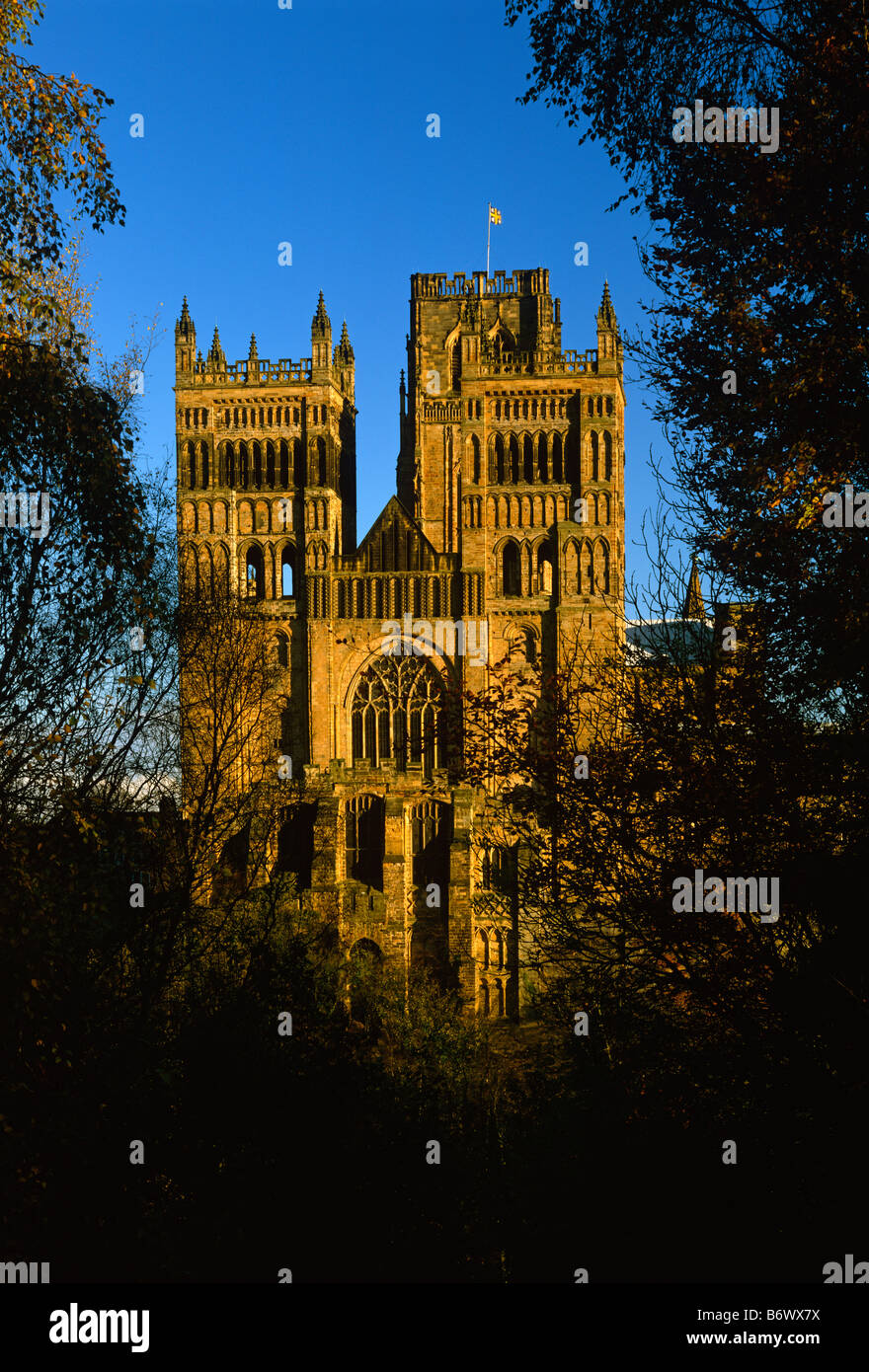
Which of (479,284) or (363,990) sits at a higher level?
(479,284)

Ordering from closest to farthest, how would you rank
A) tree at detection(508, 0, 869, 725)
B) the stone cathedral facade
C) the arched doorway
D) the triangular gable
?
tree at detection(508, 0, 869, 725) → the arched doorway → the stone cathedral facade → the triangular gable

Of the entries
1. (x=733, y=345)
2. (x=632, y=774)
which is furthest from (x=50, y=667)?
(x=733, y=345)

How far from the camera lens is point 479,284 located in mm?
52062

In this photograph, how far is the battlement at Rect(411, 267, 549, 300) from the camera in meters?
51.0

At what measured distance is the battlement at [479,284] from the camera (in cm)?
5103

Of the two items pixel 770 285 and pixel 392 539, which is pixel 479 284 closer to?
pixel 392 539

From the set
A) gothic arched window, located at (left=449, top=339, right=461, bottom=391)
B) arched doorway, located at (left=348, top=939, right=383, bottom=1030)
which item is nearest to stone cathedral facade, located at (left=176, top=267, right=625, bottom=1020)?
gothic arched window, located at (left=449, top=339, right=461, bottom=391)

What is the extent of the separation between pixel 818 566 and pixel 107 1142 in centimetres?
924

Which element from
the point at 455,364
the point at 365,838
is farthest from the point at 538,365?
the point at 365,838

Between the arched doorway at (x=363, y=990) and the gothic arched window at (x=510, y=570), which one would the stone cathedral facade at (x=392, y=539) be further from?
the arched doorway at (x=363, y=990)

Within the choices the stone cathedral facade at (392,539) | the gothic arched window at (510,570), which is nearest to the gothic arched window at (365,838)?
the stone cathedral facade at (392,539)

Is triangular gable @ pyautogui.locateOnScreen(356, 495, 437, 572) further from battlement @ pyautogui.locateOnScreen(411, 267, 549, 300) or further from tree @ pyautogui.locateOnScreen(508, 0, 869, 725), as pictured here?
tree @ pyautogui.locateOnScreen(508, 0, 869, 725)
